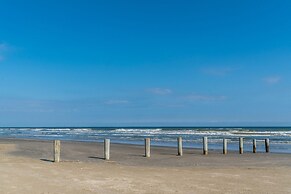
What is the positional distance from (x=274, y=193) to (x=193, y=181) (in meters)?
3.01

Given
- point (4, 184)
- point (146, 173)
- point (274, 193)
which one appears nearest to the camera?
point (274, 193)

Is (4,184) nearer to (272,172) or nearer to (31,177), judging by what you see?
(31,177)

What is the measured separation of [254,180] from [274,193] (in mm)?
2445

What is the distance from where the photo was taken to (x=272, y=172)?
49.6ft

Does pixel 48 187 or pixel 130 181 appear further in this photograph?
pixel 130 181

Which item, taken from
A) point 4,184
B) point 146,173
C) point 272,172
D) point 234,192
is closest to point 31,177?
point 4,184

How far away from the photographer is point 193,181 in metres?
12.3

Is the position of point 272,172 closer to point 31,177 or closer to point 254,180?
point 254,180

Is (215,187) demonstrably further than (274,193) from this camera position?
Yes

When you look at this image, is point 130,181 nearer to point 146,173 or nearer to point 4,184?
point 146,173

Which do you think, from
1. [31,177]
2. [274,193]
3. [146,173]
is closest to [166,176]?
[146,173]

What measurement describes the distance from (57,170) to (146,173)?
4148 millimetres

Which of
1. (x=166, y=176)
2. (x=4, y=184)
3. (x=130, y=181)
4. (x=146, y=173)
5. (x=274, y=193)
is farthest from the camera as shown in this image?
(x=146, y=173)

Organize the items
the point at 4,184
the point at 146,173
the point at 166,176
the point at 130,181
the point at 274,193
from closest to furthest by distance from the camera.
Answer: the point at 274,193 < the point at 4,184 < the point at 130,181 < the point at 166,176 < the point at 146,173
